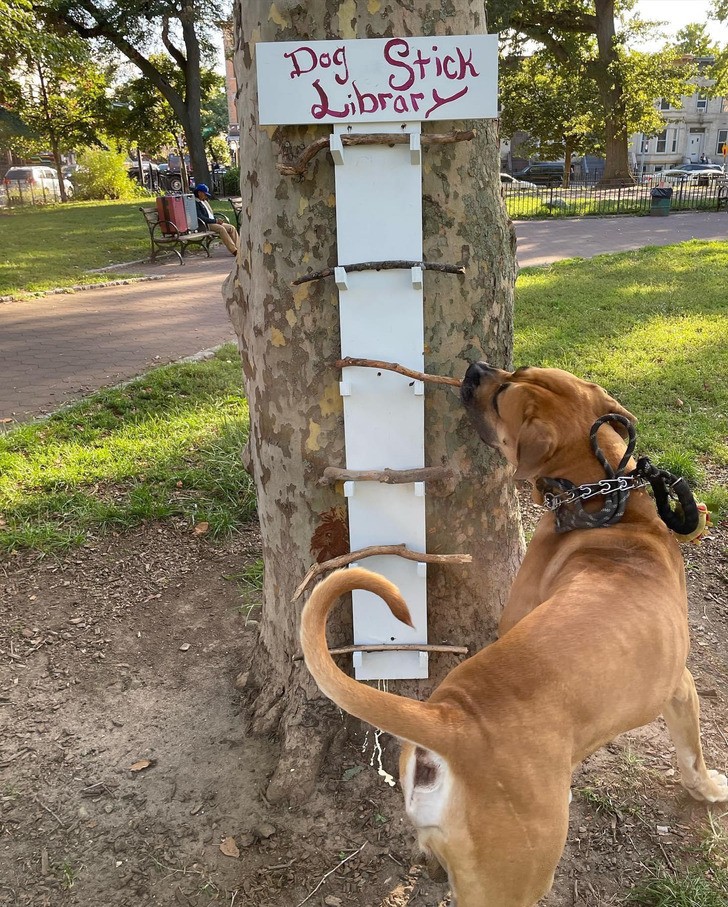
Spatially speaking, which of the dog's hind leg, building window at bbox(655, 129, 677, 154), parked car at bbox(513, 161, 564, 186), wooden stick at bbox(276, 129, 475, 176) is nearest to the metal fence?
parked car at bbox(513, 161, 564, 186)

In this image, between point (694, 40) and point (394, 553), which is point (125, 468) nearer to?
point (394, 553)

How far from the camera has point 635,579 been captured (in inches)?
81.0

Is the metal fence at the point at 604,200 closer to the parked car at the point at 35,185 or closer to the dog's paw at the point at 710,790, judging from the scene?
the dog's paw at the point at 710,790

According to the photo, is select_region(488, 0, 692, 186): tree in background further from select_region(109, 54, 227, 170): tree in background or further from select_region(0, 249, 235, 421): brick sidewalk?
select_region(0, 249, 235, 421): brick sidewalk

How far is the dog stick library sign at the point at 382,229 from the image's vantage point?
79.7 inches

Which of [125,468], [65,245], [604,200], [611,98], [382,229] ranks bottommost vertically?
[125,468]

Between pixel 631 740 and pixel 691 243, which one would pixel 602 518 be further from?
pixel 691 243

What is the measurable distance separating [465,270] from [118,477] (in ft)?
10.4

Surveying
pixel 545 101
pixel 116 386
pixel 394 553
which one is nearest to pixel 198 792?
pixel 394 553

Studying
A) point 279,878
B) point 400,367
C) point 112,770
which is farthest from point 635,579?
point 112,770

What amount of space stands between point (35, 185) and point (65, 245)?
23993mm

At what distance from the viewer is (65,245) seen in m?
16.5

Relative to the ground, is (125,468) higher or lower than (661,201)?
lower

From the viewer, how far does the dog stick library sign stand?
2023mm
